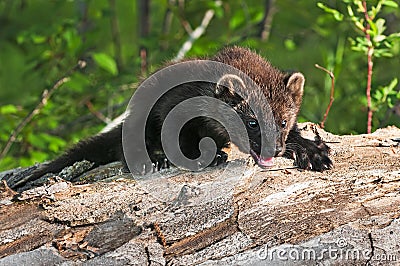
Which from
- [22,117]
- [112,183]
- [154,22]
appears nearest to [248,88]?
[112,183]

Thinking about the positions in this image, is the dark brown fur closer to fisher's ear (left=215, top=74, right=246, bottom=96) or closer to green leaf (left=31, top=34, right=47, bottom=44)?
fisher's ear (left=215, top=74, right=246, bottom=96)

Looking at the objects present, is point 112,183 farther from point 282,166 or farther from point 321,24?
point 321,24

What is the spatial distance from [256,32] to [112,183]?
5.03 meters

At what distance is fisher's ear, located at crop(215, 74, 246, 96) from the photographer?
458 cm

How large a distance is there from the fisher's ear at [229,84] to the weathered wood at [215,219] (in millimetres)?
867

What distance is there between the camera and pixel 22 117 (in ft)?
22.3

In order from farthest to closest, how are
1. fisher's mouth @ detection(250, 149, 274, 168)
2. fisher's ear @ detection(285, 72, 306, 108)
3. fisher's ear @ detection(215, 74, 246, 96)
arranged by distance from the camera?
fisher's ear @ detection(285, 72, 306, 108)
fisher's ear @ detection(215, 74, 246, 96)
fisher's mouth @ detection(250, 149, 274, 168)

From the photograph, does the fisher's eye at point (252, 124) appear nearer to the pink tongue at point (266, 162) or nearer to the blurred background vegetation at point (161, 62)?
the pink tongue at point (266, 162)

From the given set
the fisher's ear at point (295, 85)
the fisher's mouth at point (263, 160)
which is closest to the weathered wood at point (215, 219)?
the fisher's mouth at point (263, 160)

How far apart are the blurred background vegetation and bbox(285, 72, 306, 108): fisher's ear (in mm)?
843

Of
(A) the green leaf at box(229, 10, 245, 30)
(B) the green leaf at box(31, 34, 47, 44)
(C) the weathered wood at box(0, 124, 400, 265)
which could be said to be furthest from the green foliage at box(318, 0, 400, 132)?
(B) the green leaf at box(31, 34, 47, 44)

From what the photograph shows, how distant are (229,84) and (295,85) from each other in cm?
55

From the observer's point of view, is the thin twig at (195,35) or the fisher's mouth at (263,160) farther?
the thin twig at (195,35)

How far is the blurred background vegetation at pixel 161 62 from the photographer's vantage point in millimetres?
6605
